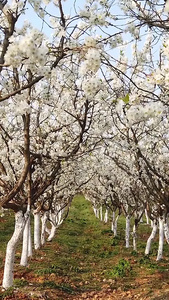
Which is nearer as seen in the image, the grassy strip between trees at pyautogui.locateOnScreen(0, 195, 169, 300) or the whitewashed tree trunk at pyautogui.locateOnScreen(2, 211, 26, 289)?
the whitewashed tree trunk at pyautogui.locateOnScreen(2, 211, 26, 289)

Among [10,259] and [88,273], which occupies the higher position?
[10,259]

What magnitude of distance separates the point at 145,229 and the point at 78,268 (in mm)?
19230

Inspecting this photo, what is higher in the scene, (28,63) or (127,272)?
(28,63)

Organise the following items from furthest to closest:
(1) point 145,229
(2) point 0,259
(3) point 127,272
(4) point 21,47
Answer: (1) point 145,229
(2) point 0,259
(3) point 127,272
(4) point 21,47

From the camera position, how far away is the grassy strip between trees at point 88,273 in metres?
10.6

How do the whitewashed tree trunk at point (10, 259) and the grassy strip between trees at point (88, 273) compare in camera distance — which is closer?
the whitewashed tree trunk at point (10, 259)

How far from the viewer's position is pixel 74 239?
25.7m

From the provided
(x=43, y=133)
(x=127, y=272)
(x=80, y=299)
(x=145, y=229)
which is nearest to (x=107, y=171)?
(x=127, y=272)

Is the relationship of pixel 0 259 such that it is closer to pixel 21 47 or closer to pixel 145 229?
pixel 21 47

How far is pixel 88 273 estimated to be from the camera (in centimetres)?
1452

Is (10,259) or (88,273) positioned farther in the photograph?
(88,273)

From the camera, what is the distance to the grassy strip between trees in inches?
419

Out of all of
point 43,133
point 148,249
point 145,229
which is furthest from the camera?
point 145,229

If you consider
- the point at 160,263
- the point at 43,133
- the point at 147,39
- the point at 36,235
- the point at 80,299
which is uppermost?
the point at 147,39
